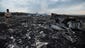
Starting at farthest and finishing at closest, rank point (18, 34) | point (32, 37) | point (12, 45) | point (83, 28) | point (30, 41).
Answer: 1. point (83, 28)
2. point (18, 34)
3. point (32, 37)
4. point (30, 41)
5. point (12, 45)

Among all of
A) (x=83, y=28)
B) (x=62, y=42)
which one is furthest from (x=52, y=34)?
(x=83, y=28)

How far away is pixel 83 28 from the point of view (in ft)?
20.3

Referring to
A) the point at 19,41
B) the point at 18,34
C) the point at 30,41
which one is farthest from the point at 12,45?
the point at 18,34

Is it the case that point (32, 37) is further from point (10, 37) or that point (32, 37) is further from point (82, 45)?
point (82, 45)

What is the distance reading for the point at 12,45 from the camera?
181 inches

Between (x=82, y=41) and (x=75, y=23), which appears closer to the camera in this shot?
(x=82, y=41)

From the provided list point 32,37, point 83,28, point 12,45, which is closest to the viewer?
point 12,45

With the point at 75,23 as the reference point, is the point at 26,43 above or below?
below

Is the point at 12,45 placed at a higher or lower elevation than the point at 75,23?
lower

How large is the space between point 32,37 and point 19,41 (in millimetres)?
602

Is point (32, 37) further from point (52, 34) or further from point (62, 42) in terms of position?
point (62, 42)

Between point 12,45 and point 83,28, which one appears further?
Answer: point 83,28

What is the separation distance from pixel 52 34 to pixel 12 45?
1856mm

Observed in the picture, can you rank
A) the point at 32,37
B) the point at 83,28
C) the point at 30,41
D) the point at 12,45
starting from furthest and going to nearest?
the point at 83,28 < the point at 32,37 < the point at 30,41 < the point at 12,45
